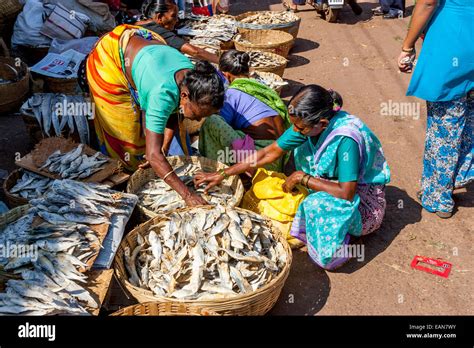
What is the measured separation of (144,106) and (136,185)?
76 centimetres

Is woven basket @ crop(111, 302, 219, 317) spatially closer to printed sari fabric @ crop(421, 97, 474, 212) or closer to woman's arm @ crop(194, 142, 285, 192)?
woman's arm @ crop(194, 142, 285, 192)

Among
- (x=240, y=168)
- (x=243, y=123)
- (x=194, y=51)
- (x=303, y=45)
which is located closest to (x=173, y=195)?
(x=240, y=168)

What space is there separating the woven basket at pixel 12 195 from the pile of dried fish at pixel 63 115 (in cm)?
61

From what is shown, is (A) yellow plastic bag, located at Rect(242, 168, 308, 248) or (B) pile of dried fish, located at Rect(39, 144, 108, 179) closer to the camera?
(A) yellow plastic bag, located at Rect(242, 168, 308, 248)

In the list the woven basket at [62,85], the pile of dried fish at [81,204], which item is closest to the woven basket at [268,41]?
the woven basket at [62,85]

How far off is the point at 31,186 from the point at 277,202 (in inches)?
78.7

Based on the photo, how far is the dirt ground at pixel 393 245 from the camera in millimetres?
3555

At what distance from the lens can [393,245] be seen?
4125mm

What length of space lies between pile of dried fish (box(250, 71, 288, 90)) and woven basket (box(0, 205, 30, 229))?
322cm

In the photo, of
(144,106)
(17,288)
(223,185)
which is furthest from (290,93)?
(17,288)

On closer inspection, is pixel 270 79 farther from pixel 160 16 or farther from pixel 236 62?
pixel 160 16

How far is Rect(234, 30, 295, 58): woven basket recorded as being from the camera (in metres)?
7.08

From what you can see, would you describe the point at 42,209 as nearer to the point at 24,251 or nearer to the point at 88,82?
the point at 24,251

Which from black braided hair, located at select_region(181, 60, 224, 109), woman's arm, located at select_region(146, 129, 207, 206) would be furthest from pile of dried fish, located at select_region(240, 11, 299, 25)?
woman's arm, located at select_region(146, 129, 207, 206)
